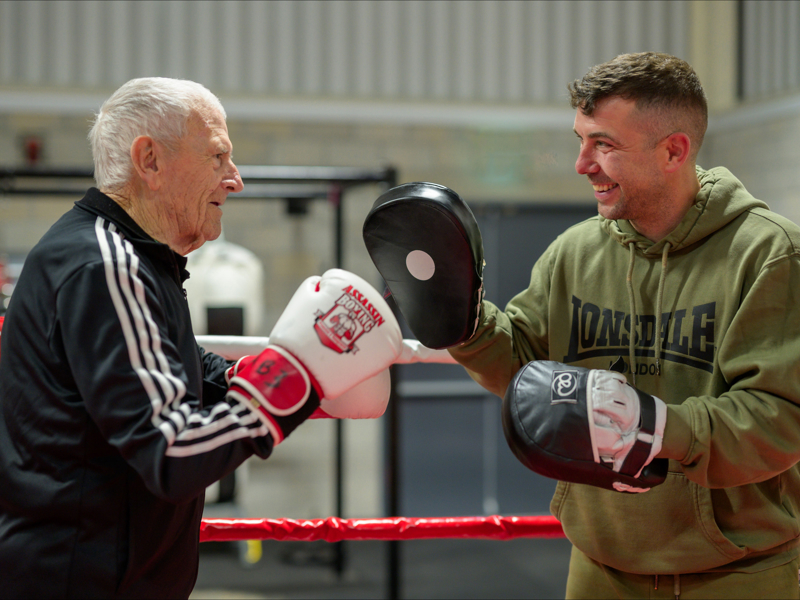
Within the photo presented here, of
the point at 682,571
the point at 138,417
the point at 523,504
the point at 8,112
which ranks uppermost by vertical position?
the point at 8,112

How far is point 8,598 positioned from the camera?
3.23ft

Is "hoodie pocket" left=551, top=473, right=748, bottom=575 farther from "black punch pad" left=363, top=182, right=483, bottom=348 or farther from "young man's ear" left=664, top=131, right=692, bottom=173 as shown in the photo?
"young man's ear" left=664, top=131, right=692, bottom=173

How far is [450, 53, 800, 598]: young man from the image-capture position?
111 centimetres

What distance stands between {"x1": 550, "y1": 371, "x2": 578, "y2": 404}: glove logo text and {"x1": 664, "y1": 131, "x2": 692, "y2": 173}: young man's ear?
439 millimetres

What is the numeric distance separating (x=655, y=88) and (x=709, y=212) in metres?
0.23

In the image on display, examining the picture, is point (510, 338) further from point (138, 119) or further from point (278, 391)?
point (138, 119)

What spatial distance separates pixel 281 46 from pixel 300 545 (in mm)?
2973

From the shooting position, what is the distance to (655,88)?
1257mm

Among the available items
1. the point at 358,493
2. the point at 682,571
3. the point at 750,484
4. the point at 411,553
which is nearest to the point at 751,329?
the point at 750,484

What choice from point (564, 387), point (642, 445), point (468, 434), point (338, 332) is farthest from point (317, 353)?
point (468, 434)

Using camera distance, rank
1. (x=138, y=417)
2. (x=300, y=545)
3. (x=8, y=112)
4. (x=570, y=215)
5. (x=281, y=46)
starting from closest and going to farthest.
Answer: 1. (x=138, y=417)
2. (x=300, y=545)
3. (x=8, y=112)
4. (x=281, y=46)
5. (x=570, y=215)

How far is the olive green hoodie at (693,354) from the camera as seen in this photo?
111 centimetres

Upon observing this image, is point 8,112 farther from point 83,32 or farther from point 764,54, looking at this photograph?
point 764,54

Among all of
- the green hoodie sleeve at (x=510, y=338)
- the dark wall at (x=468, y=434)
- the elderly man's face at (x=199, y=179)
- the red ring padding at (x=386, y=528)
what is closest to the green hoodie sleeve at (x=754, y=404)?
the green hoodie sleeve at (x=510, y=338)
